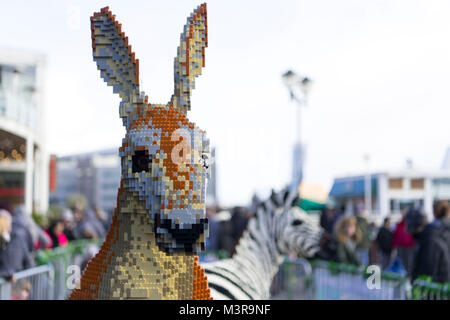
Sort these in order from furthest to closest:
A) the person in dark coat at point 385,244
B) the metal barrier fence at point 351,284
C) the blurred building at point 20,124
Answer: the person in dark coat at point 385,244
the blurred building at point 20,124
the metal barrier fence at point 351,284

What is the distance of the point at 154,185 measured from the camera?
175 centimetres

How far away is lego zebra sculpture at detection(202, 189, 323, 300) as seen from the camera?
12.0 ft

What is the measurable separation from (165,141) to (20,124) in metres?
9.42

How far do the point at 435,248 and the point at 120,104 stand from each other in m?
4.52

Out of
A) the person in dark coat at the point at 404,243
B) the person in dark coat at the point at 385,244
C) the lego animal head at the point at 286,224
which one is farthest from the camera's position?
the person in dark coat at the point at 385,244

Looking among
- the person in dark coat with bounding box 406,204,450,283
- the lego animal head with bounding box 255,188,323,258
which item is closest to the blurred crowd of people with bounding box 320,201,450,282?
the person in dark coat with bounding box 406,204,450,283

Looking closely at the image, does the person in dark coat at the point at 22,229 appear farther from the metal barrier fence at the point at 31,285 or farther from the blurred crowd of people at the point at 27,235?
the metal barrier fence at the point at 31,285

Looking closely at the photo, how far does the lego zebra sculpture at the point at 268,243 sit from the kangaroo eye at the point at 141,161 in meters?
1.68

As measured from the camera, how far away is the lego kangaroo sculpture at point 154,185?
67.1 inches

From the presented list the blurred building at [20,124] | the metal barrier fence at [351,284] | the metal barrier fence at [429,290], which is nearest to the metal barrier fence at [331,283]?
the metal barrier fence at [351,284]

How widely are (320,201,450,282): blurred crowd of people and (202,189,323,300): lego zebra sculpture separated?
2.09ft

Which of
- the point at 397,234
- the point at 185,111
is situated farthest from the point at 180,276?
the point at 397,234
